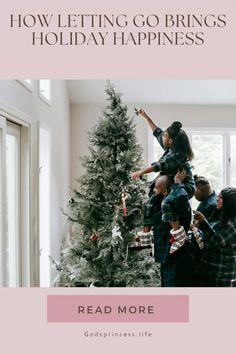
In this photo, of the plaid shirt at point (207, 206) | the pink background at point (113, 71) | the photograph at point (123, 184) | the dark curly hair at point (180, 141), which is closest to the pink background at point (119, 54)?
the pink background at point (113, 71)

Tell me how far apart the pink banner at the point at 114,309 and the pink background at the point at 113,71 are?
2cm

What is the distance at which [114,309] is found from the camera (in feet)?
4.77

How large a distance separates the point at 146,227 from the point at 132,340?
1.52 ft

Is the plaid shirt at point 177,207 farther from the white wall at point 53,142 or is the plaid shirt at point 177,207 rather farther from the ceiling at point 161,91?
the white wall at point 53,142

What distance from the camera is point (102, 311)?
57.1 inches

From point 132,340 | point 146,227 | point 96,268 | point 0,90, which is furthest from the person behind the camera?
point 96,268

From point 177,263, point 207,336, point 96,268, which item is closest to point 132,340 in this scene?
point 207,336

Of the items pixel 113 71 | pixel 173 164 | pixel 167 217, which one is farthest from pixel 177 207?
pixel 113 71

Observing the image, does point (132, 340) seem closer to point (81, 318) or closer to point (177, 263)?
point (81, 318)

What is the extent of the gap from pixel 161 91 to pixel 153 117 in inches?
4.6

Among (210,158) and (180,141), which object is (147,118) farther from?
(210,158)

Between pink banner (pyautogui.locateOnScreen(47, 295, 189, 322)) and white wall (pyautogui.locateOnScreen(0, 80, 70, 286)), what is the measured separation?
465 millimetres

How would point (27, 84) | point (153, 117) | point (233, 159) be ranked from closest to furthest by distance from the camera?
point (153, 117) < point (233, 159) < point (27, 84)

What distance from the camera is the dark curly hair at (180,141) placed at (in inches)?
67.3
